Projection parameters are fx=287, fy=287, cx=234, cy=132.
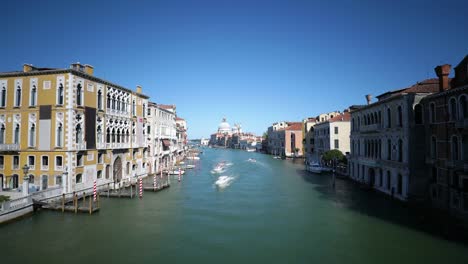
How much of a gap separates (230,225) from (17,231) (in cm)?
1124

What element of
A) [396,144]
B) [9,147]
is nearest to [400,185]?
[396,144]

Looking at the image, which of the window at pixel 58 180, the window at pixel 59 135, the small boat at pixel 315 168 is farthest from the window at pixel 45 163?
the small boat at pixel 315 168

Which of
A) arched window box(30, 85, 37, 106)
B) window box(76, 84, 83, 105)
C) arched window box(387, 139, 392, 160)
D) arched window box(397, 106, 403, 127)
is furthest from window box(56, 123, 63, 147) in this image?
arched window box(387, 139, 392, 160)

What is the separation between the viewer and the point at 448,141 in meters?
16.6

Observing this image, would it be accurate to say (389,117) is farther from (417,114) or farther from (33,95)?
(33,95)

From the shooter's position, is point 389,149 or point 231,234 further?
point 389,149

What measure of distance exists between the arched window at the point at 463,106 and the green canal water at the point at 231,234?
647cm

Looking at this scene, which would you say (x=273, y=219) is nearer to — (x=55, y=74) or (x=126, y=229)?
(x=126, y=229)

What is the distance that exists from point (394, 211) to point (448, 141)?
216 inches

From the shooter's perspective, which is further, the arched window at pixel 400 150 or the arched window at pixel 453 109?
the arched window at pixel 400 150

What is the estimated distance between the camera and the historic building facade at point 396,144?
19703 mm

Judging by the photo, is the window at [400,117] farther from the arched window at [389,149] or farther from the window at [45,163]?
the window at [45,163]

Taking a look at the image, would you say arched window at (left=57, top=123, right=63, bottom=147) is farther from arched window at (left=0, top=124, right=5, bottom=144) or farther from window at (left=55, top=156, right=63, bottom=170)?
arched window at (left=0, top=124, right=5, bottom=144)

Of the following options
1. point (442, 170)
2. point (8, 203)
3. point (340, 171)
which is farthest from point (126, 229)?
point (340, 171)
